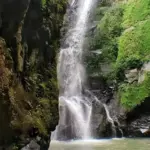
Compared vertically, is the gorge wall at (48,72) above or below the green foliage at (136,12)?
below

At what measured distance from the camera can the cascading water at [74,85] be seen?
16516mm

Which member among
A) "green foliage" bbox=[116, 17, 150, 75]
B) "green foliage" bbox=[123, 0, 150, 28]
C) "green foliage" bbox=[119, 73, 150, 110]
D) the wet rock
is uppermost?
"green foliage" bbox=[123, 0, 150, 28]

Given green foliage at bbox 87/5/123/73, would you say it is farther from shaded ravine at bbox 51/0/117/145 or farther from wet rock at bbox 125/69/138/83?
wet rock at bbox 125/69/138/83

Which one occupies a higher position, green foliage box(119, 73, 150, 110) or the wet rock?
the wet rock

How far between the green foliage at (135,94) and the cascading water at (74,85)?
170cm

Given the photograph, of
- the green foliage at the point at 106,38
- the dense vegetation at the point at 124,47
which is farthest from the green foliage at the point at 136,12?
the green foliage at the point at 106,38

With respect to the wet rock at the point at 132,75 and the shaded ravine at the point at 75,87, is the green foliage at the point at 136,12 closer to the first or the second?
the shaded ravine at the point at 75,87

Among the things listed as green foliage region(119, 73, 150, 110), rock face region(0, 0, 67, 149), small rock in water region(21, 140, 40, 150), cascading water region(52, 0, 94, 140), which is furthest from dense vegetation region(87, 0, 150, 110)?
small rock in water region(21, 140, 40, 150)

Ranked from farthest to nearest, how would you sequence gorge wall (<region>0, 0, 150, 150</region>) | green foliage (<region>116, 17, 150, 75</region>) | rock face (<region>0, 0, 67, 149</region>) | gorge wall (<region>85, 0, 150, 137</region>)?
1. green foliage (<region>116, 17, 150, 75</region>)
2. gorge wall (<region>85, 0, 150, 137</region>)
3. gorge wall (<region>0, 0, 150, 150</region>)
4. rock face (<region>0, 0, 67, 149</region>)

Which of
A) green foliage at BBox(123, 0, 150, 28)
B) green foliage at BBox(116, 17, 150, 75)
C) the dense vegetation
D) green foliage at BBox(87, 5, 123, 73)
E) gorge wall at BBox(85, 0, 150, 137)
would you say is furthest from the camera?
green foliage at BBox(123, 0, 150, 28)

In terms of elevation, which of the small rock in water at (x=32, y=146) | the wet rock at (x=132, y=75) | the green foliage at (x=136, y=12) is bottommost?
the small rock in water at (x=32, y=146)

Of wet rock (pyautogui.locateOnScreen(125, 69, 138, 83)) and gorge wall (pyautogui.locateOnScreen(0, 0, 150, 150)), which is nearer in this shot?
gorge wall (pyautogui.locateOnScreen(0, 0, 150, 150))

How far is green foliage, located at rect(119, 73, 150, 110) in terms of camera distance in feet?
58.4

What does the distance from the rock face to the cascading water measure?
5.98 m
